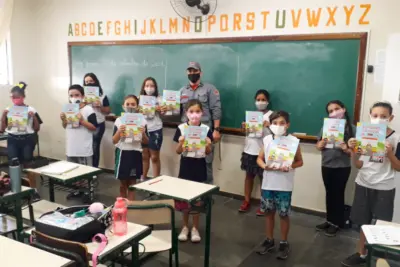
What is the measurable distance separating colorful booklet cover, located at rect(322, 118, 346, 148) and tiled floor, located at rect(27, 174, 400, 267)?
99cm

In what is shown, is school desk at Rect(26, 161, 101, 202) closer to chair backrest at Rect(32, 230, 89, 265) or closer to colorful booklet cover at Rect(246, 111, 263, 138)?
chair backrest at Rect(32, 230, 89, 265)

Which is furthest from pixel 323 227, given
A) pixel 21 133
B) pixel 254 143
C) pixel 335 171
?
pixel 21 133

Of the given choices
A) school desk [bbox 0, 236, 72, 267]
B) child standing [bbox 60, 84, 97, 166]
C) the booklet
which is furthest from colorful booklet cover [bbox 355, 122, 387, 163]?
the booklet

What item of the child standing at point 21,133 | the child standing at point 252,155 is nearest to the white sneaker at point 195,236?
the child standing at point 252,155

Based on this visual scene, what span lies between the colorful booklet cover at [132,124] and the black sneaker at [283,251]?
1.74m

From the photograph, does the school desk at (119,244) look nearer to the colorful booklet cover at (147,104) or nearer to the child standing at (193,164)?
the child standing at (193,164)

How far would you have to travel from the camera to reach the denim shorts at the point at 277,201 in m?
3.12

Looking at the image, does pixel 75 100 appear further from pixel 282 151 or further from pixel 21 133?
pixel 282 151

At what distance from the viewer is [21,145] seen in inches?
183

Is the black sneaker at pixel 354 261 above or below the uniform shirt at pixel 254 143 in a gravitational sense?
below

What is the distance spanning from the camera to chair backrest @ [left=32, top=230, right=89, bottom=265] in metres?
1.77

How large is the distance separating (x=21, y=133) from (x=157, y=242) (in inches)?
115

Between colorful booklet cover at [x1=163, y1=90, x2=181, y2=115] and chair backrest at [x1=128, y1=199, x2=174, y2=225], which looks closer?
chair backrest at [x1=128, y1=199, x2=174, y2=225]

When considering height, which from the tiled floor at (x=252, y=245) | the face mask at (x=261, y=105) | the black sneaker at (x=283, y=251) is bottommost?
the tiled floor at (x=252, y=245)
